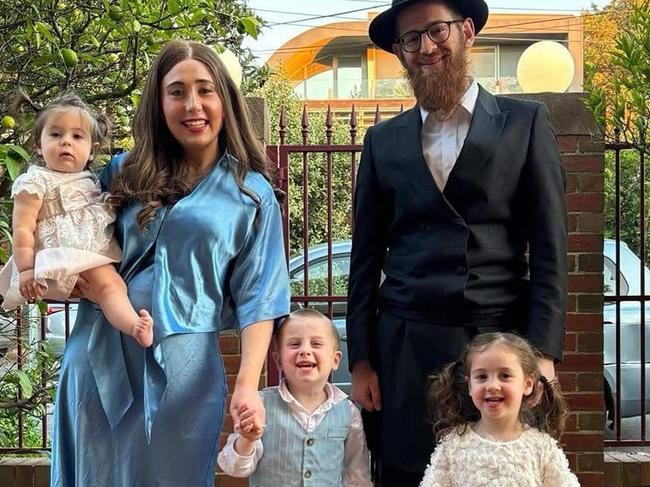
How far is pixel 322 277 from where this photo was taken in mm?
5289

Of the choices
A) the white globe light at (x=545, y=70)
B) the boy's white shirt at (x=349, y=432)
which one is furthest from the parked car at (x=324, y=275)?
the boy's white shirt at (x=349, y=432)

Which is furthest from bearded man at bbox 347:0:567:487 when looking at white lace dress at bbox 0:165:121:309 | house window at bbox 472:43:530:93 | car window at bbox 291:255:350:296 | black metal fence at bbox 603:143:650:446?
house window at bbox 472:43:530:93

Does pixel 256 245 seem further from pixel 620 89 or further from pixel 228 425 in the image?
pixel 228 425

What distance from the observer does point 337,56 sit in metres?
27.5

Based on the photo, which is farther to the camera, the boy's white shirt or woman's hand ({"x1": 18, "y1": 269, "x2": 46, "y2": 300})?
the boy's white shirt

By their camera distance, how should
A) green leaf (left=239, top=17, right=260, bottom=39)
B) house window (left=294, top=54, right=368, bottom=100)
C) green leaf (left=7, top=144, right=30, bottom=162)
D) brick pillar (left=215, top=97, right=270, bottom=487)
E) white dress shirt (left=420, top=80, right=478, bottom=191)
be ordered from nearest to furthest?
white dress shirt (left=420, top=80, right=478, bottom=191), green leaf (left=7, top=144, right=30, bottom=162), green leaf (left=239, top=17, right=260, bottom=39), brick pillar (left=215, top=97, right=270, bottom=487), house window (left=294, top=54, right=368, bottom=100)

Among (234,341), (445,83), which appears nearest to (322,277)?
(234,341)

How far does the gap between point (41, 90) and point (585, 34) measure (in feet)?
69.2

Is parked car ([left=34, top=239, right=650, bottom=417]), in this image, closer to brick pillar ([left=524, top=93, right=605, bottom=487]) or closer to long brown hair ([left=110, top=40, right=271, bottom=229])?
brick pillar ([left=524, top=93, right=605, bottom=487])

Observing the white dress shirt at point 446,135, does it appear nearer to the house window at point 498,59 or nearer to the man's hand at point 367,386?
the man's hand at point 367,386

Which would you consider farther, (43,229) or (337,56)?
(337,56)

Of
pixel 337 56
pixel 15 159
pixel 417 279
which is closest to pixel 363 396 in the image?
pixel 417 279

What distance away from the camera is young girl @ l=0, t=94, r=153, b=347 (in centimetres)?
219

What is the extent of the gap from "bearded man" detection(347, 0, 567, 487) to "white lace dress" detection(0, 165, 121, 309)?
34.5 inches
